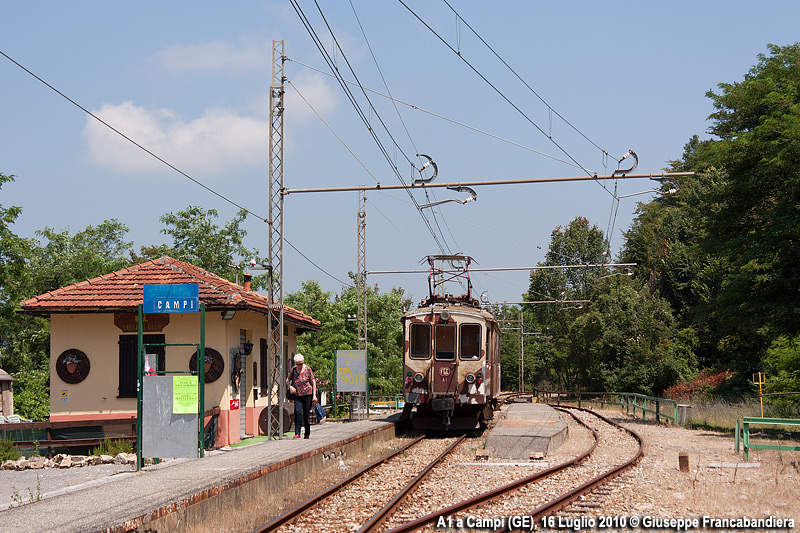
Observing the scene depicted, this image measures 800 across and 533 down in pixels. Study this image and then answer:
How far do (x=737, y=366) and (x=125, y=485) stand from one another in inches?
1386

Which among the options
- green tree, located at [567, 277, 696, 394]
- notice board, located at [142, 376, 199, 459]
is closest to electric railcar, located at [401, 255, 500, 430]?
notice board, located at [142, 376, 199, 459]

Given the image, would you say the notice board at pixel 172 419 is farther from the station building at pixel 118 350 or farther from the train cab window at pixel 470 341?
the train cab window at pixel 470 341

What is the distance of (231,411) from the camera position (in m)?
17.5

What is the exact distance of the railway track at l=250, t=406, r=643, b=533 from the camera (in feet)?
29.4

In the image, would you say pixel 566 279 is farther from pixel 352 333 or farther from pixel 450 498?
pixel 450 498

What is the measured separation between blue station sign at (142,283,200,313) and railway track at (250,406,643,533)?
373 centimetres

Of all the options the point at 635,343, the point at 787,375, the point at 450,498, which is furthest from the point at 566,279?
the point at 450,498

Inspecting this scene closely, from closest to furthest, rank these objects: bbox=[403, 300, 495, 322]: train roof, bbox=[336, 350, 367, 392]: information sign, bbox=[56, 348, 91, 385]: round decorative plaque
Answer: bbox=[56, 348, 91, 385]: round decorative plaque → bbox=[403, 300, 495, 322]: train roof → bbox=[336, 350, 367, 392]: information sign

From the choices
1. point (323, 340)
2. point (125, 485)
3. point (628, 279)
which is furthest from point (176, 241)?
point (125, 485)

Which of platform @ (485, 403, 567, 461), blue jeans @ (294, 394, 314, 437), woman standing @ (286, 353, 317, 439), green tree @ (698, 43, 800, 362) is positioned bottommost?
platform @ (485, 403, 567, 461)

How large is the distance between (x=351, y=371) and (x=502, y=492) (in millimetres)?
13142

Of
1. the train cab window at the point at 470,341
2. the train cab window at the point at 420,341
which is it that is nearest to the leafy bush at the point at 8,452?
the train cab window at the point at 420,341

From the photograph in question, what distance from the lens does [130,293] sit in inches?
704

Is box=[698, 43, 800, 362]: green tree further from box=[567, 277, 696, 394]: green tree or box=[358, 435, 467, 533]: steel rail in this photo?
box=[567, 277, 696, 394]: green tree
